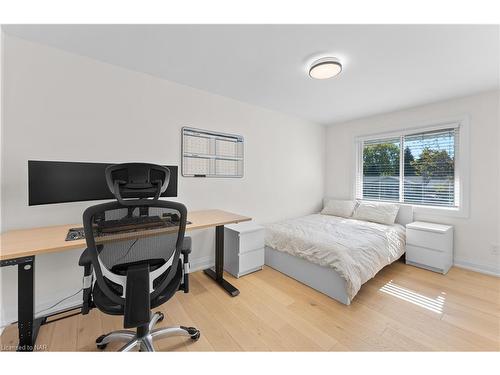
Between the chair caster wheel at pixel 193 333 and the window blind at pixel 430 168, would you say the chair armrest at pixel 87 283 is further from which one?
the window blind at pixel 430 168

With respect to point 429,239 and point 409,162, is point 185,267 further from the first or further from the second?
point 409,162

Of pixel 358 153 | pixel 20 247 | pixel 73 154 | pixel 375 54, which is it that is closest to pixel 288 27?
pixel 375 54

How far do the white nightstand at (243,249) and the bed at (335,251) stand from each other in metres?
0.21

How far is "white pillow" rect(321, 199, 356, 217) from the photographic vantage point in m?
3.55

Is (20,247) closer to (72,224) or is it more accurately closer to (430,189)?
(72,224)

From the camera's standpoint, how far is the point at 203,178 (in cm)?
250

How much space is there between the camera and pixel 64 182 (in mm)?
1492

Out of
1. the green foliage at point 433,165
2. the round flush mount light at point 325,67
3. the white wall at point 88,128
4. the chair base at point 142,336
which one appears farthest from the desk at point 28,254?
the green foliage at point 433,165

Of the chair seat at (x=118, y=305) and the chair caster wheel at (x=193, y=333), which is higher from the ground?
the chair seat at (x=118, y=305)

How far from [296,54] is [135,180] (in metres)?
1.68

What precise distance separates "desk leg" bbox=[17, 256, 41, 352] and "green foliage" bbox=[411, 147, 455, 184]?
4453 millimetres

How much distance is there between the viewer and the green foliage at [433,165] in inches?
110

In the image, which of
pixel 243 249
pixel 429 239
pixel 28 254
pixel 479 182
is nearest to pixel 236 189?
pixel 243 249
